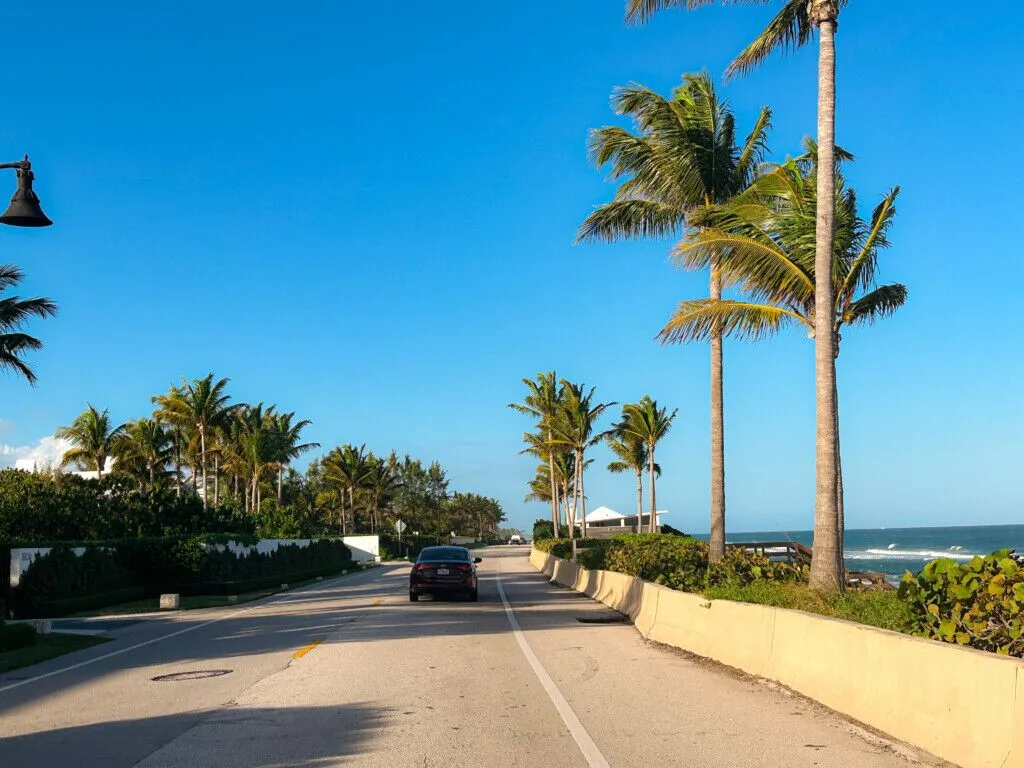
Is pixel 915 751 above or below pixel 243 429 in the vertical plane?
below

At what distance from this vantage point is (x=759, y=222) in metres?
18.0

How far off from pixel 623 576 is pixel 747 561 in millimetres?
5186

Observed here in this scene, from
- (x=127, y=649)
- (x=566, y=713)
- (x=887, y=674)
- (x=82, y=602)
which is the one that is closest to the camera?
(x=887, y=674)

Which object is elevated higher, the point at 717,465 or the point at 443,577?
the point at 717,465

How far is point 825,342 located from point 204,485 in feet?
183

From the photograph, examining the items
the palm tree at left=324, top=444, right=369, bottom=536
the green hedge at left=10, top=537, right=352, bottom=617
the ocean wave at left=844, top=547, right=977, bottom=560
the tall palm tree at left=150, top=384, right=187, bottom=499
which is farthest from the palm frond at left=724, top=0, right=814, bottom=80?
the ocean wave at left=844, top=547, right=977, bottom=560

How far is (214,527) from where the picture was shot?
4428cm

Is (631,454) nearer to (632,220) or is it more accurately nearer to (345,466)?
(345,466)

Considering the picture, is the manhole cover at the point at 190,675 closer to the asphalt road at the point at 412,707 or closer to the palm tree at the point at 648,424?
the asphalt road at the point at 412,707

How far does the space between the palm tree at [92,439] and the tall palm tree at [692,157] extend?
60.6m

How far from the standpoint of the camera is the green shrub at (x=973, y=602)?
8.05 meters

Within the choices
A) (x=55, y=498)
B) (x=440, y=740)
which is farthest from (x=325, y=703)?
(x=55, y=498)

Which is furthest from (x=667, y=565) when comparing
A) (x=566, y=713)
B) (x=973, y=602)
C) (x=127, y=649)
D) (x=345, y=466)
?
(x=345, y=466)

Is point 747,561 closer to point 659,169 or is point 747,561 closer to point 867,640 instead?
point 867,640
